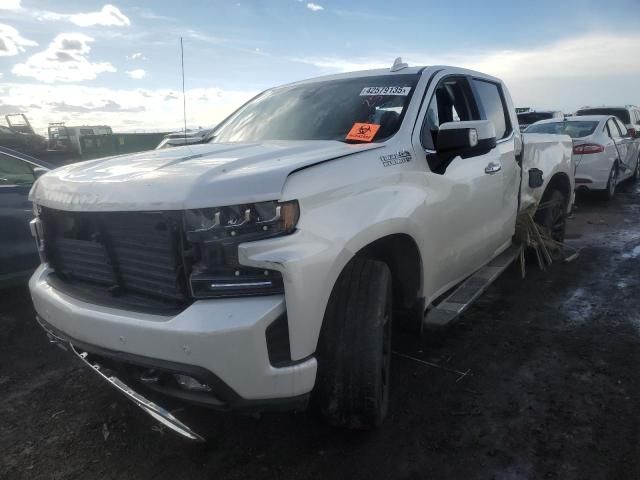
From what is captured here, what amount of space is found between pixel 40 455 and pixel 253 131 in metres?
2.30

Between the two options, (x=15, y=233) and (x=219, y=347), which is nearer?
(x=219, y=347)

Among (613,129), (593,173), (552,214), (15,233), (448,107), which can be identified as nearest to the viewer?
(448,107)

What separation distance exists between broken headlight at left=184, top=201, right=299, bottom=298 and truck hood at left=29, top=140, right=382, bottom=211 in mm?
56

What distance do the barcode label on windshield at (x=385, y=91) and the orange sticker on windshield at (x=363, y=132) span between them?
36cm

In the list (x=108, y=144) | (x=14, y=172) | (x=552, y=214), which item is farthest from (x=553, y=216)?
(x=108, y=144)

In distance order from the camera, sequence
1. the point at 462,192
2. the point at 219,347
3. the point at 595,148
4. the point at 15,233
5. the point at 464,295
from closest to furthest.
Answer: the point at 219,347
the point at 462,192
the point at 464,295
the point at 15,233
the point at 595,148

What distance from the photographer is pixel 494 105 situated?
4309 mm

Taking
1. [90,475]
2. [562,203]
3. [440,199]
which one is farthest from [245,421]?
[562,203]

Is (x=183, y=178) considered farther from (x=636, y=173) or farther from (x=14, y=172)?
(x=636, y=173)

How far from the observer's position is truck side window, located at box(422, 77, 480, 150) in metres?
3.25

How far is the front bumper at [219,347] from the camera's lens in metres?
1.94

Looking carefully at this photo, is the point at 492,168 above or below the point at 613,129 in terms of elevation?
above

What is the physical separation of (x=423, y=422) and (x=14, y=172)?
14.3ft

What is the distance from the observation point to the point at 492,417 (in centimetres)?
279
